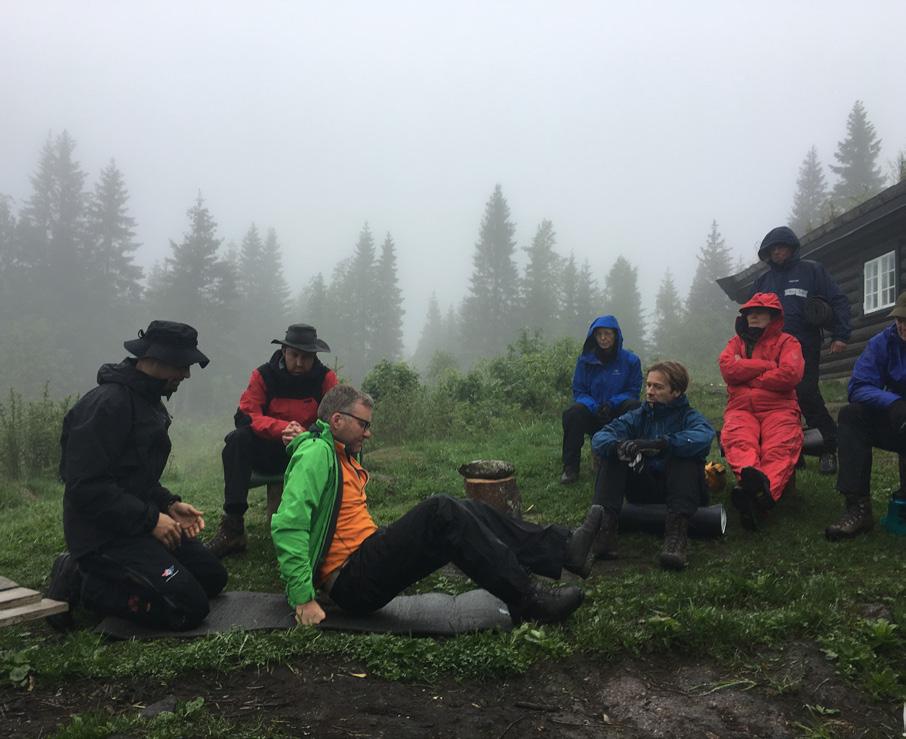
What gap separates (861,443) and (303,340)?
4.85m

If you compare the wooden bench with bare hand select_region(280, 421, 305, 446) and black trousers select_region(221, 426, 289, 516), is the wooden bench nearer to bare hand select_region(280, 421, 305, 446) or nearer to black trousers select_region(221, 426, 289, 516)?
black trousers select_region(221, 426, 289, 516)

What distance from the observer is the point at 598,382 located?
24.1 ft

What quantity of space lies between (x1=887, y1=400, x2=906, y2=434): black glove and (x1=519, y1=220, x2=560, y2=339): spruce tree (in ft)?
165

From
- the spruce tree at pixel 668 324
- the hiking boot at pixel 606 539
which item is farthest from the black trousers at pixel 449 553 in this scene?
the spruce tree at pixel 668 324

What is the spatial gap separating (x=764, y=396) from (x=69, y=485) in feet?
18.2

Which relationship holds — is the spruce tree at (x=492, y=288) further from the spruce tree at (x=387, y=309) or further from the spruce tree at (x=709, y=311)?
the spruce tree at (x=709, y=311)

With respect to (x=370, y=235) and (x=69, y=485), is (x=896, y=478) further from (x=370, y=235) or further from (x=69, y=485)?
(x=370, y=235)

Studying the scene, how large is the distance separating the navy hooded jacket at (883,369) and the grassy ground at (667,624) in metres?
1.12

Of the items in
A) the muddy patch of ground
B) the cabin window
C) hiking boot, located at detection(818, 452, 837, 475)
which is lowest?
the muddy patch of ground

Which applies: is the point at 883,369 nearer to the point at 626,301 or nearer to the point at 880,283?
the point at 880,283

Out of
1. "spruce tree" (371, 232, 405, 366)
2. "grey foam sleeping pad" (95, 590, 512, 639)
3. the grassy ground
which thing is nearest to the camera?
the grassy ground

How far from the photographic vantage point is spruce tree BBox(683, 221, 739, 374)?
43469 mm

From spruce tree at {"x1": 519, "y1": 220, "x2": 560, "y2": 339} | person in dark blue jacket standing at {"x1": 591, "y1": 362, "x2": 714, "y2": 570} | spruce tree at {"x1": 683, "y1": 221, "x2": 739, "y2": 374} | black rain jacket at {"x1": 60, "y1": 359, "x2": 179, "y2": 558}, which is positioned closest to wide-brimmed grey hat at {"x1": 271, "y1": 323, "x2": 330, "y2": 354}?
black rain jacket at {"x1": 60, "y1": 359, "x2": 179, "y2": 558}

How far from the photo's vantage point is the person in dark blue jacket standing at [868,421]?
484 centimetres
